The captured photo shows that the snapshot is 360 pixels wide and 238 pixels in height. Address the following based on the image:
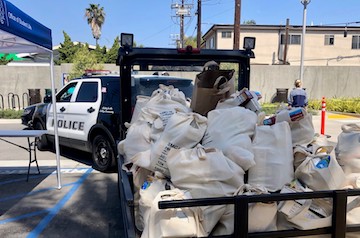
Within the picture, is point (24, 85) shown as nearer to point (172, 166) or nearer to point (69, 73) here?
point (69, 73)

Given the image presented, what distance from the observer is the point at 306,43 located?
3456 cm

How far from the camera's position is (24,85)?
67.8ft

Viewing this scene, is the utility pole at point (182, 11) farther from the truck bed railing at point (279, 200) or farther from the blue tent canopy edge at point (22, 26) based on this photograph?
the truck bed railing at point (279, 200)

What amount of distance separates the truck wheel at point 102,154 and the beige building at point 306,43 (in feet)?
Result: 94.3

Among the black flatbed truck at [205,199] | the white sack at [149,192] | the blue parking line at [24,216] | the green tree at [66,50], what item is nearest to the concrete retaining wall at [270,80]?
the green tree at [66,50]

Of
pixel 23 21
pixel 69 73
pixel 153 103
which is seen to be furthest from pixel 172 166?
pixel 69 73

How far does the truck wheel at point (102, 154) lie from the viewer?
6.23 meters

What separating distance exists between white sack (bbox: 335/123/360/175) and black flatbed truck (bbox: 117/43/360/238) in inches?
11.2

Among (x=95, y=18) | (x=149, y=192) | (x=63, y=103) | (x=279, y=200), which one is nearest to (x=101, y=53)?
(x=95, y=18)

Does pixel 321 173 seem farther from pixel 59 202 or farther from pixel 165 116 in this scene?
pixel 59 202

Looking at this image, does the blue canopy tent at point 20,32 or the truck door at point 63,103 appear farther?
the truck door at point 63,103

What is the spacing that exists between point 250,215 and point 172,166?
1.69ft

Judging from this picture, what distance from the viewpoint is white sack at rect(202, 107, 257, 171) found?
6.44 feet

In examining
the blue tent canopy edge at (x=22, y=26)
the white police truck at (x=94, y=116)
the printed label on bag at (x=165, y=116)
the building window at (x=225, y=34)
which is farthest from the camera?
the building window at (x=225, y=34)
